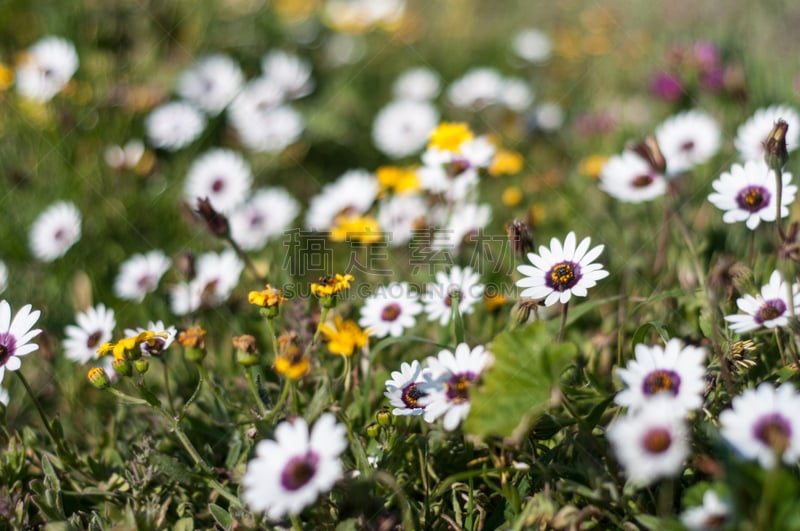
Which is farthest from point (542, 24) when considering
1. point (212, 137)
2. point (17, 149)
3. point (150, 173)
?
point (17, 149)

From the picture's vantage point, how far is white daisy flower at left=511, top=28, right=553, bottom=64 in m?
4.35

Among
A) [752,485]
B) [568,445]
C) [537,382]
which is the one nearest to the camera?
[752,485]

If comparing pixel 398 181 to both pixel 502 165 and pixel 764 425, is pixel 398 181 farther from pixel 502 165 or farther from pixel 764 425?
pixel 764 425

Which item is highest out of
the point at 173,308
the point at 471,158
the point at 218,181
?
the point at 218,181

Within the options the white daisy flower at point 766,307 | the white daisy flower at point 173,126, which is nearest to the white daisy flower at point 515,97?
the white daisy flower at point 173,126

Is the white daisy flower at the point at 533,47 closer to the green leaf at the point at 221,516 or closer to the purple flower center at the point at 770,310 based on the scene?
the purple flower center at the point at 770,310

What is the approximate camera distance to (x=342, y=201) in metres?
3.17

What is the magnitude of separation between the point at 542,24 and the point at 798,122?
99.4 inches

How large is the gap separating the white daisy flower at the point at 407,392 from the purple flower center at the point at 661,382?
1.71 feet

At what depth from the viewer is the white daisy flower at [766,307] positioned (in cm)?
181

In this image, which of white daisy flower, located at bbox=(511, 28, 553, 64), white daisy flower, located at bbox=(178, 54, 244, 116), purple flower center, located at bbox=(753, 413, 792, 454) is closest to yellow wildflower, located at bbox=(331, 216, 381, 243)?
purple flower center, located at bbox=(753, 413, 792, 454)

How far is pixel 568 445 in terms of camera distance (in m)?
1.90

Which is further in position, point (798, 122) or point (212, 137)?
point (212, 137)

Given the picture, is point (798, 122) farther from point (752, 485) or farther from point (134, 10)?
point (134, 10)
